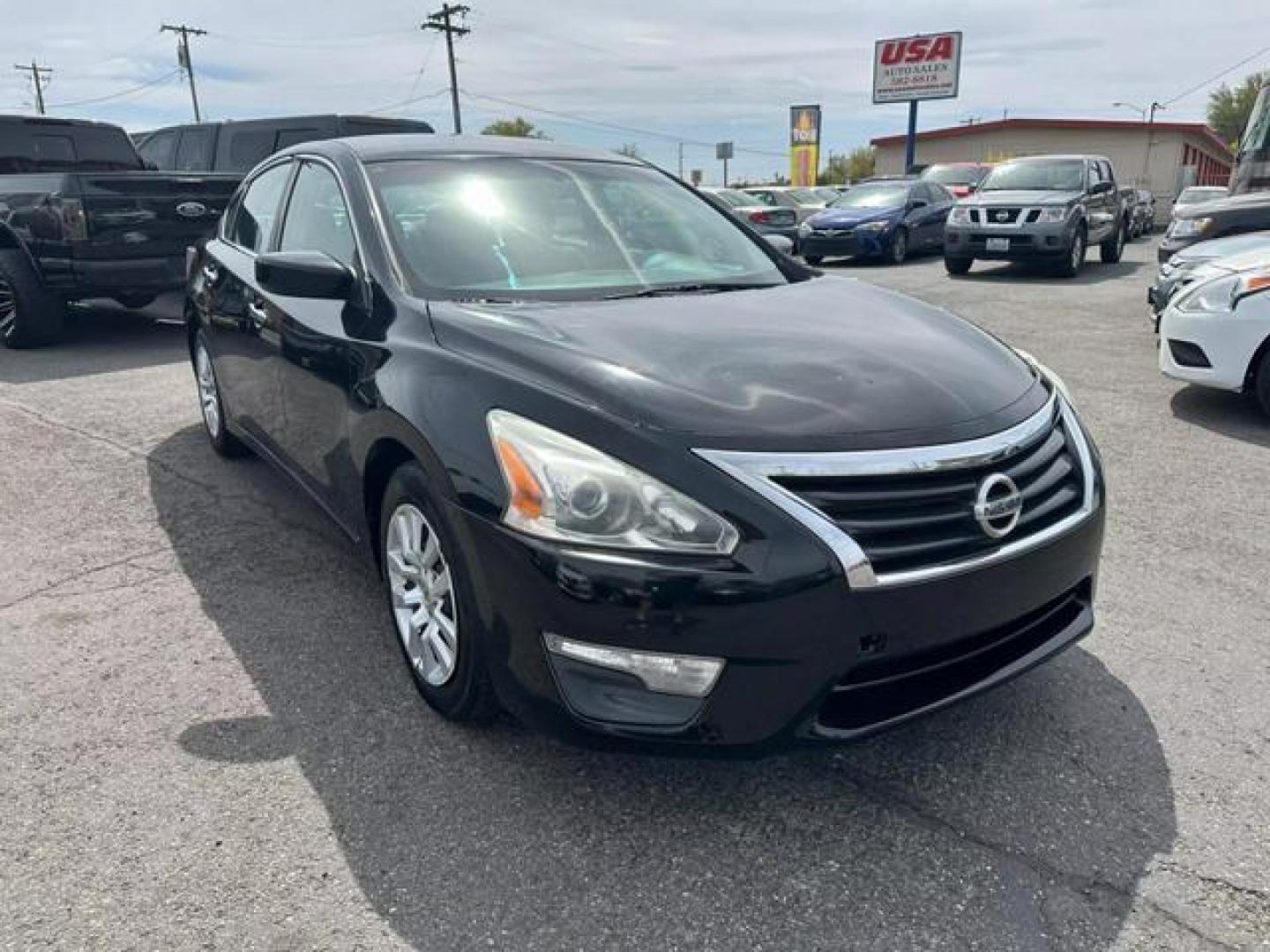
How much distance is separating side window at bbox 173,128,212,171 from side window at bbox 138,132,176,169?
0.59 feet

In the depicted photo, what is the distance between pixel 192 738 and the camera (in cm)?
267

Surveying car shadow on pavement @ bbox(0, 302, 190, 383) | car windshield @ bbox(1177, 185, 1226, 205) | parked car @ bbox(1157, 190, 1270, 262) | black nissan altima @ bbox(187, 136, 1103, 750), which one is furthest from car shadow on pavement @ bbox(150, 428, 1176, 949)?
car windshield @ bbox(1177, 185, 1226, 205)

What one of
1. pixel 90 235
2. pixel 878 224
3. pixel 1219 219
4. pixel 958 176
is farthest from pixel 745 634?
pixel 958 176

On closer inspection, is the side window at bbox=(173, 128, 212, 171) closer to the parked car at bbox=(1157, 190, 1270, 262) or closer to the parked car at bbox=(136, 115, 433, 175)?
the parked car at bbox=(136, 115, 433, 175)

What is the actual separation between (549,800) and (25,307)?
7.78m

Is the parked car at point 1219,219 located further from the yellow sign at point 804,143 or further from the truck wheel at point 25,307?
the yellow sign at point 804,143

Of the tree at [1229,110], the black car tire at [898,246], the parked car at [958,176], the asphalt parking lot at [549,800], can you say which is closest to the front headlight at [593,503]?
the asphalt parking lot at [549,800]

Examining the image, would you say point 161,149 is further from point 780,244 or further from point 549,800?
point 549,800

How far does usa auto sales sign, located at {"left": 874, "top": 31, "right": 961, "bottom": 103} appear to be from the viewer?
36.4 meters

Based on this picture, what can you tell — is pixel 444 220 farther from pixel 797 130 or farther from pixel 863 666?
pixel 797 130

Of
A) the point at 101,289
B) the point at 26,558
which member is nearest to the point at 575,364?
the point at 26,558

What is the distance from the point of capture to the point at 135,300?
938 centimetres

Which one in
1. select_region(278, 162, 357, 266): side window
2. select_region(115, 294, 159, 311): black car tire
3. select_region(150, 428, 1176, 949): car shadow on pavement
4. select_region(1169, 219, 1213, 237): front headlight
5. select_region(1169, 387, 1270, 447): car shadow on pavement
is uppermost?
select_region(278, 162, 357, 266): side window

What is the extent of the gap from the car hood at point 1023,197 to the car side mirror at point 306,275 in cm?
1278
